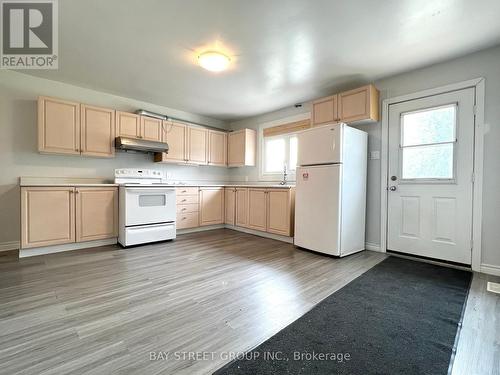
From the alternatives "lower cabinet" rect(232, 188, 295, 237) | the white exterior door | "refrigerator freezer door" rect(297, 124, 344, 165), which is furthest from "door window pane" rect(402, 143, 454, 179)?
"lower cabinet" rect(232, 188, 295, 237)

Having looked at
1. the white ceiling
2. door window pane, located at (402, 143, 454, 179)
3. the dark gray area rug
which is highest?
the white ceiling

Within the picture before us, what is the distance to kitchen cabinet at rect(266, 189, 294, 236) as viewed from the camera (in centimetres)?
371

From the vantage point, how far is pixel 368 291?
2.06m

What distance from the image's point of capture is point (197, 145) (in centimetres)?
477

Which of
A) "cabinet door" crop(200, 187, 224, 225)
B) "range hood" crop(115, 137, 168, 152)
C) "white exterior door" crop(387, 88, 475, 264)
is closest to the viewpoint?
"white exterior door" crop(387, 88, 475, 264)

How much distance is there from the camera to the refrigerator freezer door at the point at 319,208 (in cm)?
294

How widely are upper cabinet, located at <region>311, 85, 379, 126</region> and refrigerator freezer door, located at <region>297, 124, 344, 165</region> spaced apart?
450 millimetres

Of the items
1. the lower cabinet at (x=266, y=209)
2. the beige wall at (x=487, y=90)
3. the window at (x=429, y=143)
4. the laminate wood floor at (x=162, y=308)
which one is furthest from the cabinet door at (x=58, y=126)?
the window at (x=429, y=143)

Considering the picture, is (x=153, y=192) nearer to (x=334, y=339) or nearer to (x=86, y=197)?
(x=86, y=197)

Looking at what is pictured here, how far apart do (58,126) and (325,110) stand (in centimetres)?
380

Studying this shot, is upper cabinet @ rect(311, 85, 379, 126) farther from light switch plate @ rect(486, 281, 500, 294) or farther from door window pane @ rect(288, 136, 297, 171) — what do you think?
light switch plate @ rect(486, 281, 500, 294)

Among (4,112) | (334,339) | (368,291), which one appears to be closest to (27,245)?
(4,112)

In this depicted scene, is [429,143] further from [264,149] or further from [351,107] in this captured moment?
[264,149]

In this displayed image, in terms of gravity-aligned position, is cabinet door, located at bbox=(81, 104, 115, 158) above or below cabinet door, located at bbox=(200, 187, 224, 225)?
above
